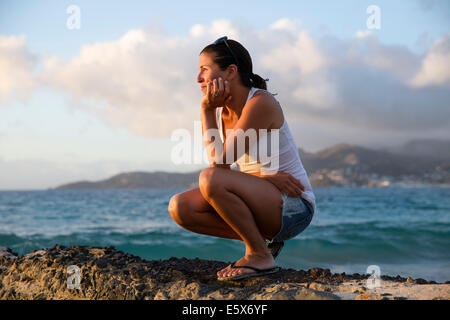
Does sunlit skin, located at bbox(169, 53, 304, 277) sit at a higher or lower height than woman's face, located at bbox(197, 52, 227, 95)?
lower

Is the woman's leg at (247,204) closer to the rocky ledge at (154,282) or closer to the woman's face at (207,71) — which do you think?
the rocky ledge at (154,282)

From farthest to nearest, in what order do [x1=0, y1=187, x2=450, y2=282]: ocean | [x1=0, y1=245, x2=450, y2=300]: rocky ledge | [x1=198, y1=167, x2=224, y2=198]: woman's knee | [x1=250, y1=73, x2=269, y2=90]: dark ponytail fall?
[x1=0, y1=187, x2=450, y2=282]: ocean, [x1=250, y1=73, x2=269, y2=90]: dark ponytail, [x1=198, y1=167, x2=224, y2=198]: woman's knee, [x1=0, y1=245, x2=450, y2=300]: rocky ledge

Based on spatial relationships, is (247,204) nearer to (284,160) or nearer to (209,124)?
(284,160)

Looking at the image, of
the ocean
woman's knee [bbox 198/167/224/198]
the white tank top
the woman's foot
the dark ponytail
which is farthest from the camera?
the ocean

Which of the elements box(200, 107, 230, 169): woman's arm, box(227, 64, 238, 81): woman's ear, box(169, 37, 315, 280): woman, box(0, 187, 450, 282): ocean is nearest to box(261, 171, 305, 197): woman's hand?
box(169, 37, 315, 280): woman

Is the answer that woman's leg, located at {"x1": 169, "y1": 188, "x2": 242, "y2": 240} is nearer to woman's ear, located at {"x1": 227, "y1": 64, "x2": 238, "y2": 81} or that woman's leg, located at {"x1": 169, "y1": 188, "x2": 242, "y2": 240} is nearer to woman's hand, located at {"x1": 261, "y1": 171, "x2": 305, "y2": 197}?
woman's hand, located at {"x1": 261, "y1": 171, "x2": 305, "y2": 197}

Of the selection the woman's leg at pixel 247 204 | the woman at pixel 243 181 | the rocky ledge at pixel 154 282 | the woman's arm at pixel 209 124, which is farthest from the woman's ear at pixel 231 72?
the rocky ledge at pixel 154 282

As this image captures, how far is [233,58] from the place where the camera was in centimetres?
297

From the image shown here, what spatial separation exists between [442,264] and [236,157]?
660cm

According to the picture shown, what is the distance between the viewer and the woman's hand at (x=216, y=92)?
291 cm

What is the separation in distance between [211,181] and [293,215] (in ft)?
2.16

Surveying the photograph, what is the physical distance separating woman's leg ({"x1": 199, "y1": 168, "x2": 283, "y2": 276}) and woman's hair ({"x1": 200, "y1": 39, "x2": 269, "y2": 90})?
2.45 feet

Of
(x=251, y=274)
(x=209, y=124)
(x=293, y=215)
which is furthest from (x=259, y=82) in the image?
(x=251, y=274)

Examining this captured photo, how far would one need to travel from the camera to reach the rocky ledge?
2.52 m
